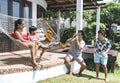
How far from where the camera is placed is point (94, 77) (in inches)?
306

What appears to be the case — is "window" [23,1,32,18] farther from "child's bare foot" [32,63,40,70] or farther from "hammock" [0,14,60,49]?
"child's bare foot" [32,63,40,70]

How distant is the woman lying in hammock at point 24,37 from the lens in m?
6.35

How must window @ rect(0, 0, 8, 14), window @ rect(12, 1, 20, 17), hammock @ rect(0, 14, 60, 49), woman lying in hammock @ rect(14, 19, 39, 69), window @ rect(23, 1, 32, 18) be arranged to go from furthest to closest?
window @ rect(23, 1, 32, 18), window @ rect(12, 1, 20, 17), window @ rect(0, 0, 8, 14), hammock @ rect(0, 14, 60, 49), woman lying in hammock @ rect(14, 19, 39, 69)

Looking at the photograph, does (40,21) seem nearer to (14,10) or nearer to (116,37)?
(14,10)

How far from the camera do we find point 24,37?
691 cm

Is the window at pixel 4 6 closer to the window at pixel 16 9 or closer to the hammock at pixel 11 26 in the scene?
the window at pixel 16 9

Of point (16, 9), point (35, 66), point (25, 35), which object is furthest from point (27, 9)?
point (35, 66)

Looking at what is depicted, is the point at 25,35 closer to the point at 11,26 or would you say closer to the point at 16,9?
the point at 11,26

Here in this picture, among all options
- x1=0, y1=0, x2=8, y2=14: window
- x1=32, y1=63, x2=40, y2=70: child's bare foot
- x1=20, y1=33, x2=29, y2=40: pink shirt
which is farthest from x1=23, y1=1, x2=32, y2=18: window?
x1=32, y1=63, x2=40, y2=70: child's bare foot

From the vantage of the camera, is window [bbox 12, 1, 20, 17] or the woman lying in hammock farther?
window [bbox 12, 1, 20, 17]

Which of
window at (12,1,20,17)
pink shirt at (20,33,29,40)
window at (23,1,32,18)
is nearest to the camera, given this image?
pink shirt at (20,33,29,40)

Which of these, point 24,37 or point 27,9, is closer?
point 24,37

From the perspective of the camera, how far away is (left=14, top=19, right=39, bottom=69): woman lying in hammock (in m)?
6.35

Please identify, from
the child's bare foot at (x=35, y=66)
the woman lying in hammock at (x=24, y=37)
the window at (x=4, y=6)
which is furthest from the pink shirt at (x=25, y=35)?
the window at (x=4, y=6)
